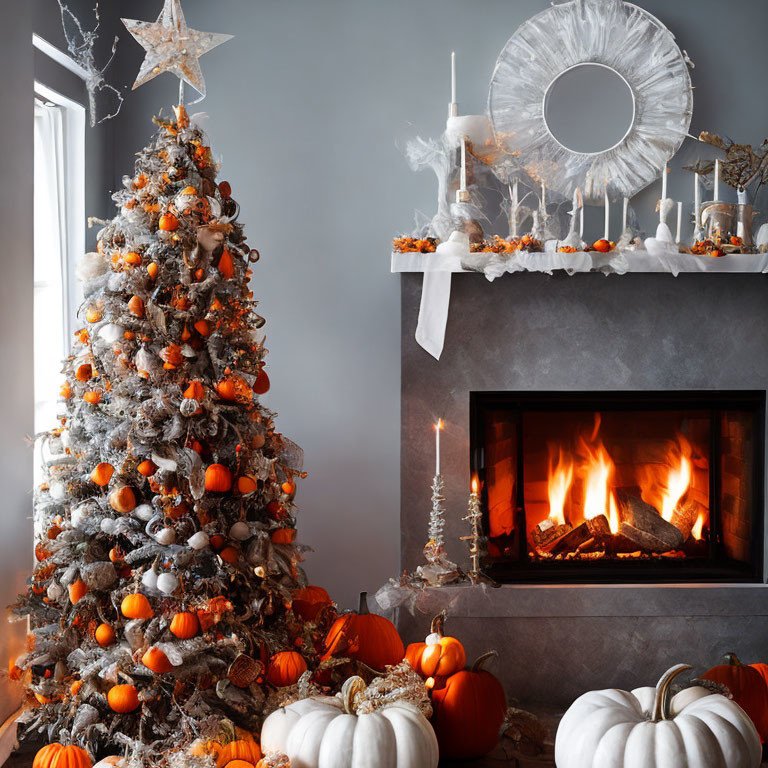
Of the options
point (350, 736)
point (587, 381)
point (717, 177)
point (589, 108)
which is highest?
point (589, 108)

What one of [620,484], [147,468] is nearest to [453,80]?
[620,484]

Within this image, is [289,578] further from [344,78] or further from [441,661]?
[344,78]

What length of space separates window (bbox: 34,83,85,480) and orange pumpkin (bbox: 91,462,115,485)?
2.55ft

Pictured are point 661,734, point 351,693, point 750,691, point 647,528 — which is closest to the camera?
point 661,734

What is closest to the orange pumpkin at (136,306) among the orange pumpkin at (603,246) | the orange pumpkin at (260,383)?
the orange pumpkin at (260,383)

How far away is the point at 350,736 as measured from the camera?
1.92m

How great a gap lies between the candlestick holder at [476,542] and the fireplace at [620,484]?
0.10m

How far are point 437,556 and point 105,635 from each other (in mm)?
1165

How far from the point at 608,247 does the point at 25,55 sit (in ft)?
6.34

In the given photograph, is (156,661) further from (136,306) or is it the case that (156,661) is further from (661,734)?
(661,734)

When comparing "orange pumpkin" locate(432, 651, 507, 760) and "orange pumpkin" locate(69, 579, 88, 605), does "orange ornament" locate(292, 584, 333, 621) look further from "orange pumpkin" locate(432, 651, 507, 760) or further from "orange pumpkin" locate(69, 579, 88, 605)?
"orange pumpkin" locate(69, 579, 88, 605)

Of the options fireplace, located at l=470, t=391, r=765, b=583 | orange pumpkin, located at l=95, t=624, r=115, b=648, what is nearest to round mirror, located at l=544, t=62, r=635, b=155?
fireplace, located at l=470, t=391, r=765, b=583

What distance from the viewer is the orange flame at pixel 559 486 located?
3.06 metres

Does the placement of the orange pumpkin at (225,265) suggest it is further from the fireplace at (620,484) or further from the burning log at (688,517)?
the burning log at (688,517)
